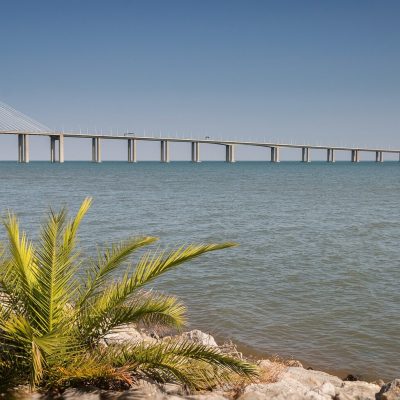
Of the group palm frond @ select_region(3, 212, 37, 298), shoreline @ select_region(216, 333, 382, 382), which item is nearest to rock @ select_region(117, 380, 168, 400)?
palm frond @ select_region(3, 212, 37, 298)

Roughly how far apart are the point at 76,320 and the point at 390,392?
347cm

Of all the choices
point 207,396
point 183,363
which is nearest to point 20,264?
point 183,363

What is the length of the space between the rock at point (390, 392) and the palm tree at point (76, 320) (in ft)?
5.45

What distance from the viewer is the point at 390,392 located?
6.00 metres

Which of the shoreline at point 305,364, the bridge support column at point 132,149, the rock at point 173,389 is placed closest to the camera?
the rock at point 173,389

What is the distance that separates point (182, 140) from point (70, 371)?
5109 inches

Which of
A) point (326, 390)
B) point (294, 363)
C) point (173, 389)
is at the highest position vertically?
point (173, 389)

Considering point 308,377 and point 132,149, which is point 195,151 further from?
point 308,377

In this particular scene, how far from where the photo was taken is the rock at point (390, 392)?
5922mm

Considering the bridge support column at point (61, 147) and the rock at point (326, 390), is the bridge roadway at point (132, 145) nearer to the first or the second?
the bridge support column at point (61, 147)

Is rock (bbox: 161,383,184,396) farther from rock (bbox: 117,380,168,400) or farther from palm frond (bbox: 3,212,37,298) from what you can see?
palm frond (bbox: 3,212,37,298)

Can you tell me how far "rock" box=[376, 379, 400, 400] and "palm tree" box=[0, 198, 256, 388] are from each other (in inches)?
65.4

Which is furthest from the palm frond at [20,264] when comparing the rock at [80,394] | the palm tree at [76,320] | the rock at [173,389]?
the rock at [173,389]

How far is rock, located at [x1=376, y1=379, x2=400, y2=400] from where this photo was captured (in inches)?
233
